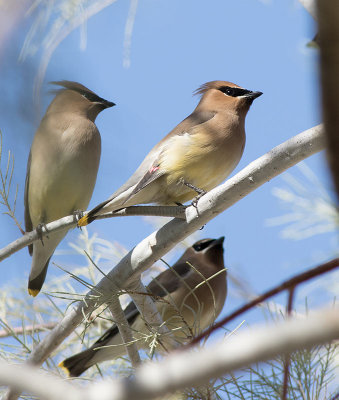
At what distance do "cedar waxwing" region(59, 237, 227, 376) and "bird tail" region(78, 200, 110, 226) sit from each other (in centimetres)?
45

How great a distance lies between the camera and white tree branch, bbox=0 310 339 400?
0.57 m

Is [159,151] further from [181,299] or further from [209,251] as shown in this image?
[209,251]

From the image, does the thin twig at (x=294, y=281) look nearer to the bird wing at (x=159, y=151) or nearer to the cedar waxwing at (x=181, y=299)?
the cedar waxwing at (x=181, y=299)

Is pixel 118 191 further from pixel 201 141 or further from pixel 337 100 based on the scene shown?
pixel 337 100

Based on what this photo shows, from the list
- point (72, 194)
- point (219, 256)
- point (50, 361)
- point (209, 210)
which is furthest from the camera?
point (219, 256)

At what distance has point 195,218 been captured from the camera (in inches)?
95.3

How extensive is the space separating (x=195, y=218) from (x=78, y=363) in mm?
1535

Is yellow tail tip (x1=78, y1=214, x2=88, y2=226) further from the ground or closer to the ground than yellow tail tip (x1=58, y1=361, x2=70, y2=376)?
further from the ground

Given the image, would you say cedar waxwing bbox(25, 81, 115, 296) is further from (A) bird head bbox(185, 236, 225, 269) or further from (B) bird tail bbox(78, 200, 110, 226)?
(A) bird head bbox(185, 236, 225, 269)

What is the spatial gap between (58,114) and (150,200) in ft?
3.33

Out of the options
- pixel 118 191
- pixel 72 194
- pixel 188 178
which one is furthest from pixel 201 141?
pixel 72 194

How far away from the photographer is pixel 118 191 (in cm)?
319

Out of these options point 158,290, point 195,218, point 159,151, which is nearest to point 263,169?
point 195,218

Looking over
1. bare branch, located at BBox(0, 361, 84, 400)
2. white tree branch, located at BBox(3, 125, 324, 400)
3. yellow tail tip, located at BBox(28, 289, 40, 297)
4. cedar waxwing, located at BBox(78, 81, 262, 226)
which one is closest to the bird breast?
cedar waxwing, located at BBox(78, 81, 262, 226)
